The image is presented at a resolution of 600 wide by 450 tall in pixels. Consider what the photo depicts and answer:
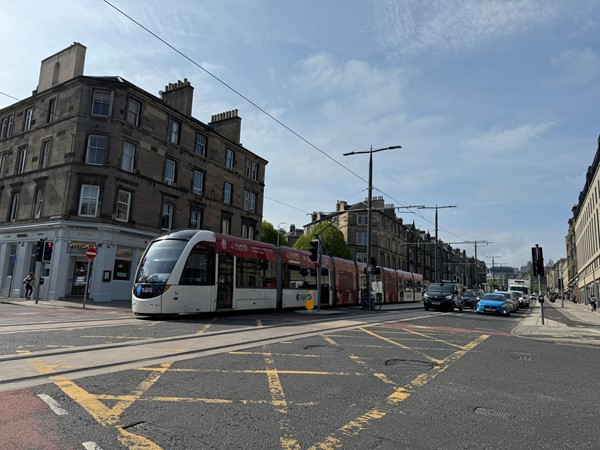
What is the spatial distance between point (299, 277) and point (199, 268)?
7.52m

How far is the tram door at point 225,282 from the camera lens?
52.1ft

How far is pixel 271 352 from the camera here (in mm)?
8133

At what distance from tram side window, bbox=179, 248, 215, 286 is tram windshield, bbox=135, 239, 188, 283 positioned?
480mm

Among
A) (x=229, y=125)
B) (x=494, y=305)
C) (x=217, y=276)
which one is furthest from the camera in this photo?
(x=229, y=125)

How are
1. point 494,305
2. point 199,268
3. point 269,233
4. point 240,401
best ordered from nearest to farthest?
point 240,401 → point 199,268 → point 494,305 → point 269,233

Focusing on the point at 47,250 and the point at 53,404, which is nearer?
the point at 53,404

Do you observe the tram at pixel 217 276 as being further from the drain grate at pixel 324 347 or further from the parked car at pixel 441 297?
the drain grate at pixel 324 347

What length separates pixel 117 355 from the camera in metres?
7.30

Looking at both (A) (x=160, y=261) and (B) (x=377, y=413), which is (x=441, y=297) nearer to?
(A) (x=160, y=261)

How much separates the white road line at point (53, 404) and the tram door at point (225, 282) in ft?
36.3

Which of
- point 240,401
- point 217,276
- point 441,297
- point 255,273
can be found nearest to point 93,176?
point 255,273

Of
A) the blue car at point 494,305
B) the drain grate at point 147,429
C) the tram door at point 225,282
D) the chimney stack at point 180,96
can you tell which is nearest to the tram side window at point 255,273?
the tram door at point 225,282

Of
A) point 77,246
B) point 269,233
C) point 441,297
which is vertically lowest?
point 441,297

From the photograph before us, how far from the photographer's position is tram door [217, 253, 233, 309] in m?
15.9
